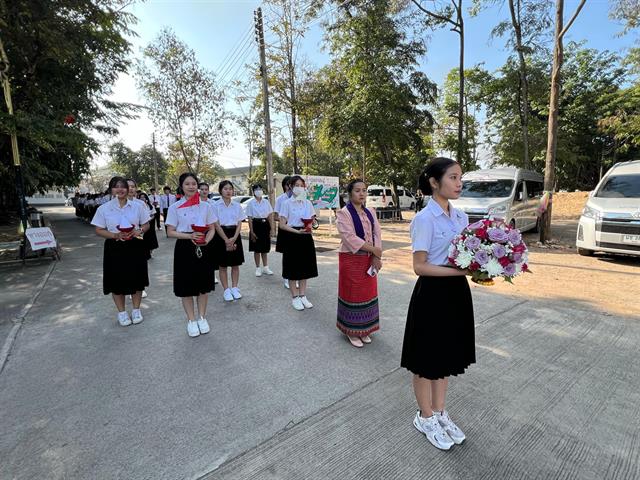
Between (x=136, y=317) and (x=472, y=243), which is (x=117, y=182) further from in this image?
(x=472, y=243)

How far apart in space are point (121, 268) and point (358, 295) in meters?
2.87

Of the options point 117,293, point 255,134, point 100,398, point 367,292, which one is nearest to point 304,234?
point 367,292

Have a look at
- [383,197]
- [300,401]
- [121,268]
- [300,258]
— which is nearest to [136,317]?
[121,268]

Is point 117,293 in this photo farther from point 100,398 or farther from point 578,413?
point 578,413

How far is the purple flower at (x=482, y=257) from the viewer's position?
1.86 m

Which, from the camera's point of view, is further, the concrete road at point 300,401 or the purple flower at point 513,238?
the concrete road at point 300,401

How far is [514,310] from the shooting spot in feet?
15.1

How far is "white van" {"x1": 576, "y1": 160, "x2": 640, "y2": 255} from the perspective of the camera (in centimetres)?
647

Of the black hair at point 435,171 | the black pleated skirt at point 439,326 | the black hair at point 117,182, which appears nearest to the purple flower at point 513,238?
the black pleated skirt at point 439,326

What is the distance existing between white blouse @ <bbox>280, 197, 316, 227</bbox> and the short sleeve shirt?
9.24ft

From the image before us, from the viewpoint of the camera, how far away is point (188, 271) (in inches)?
151

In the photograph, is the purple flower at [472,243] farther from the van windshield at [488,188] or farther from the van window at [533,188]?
the van window at [533,188]

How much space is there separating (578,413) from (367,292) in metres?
1.89

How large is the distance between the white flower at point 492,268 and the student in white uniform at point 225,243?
3944 mm
